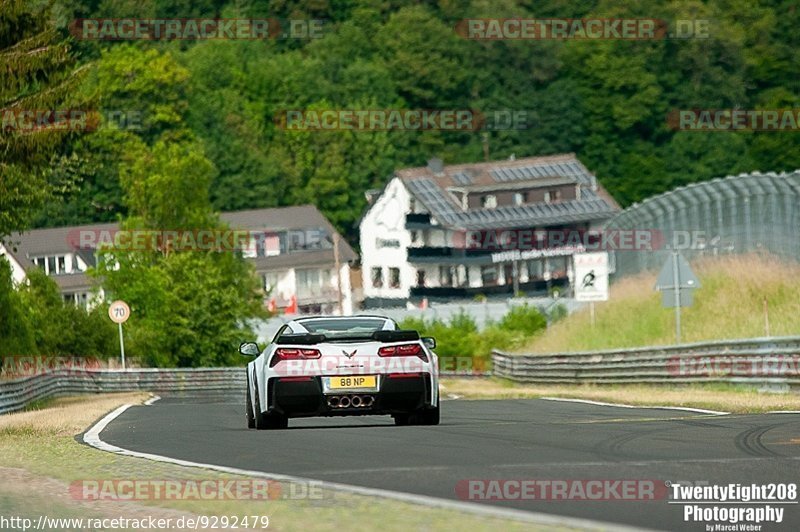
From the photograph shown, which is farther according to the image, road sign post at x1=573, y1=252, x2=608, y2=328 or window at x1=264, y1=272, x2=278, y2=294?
window at x1=264, y1=272, x2=278, y2=294

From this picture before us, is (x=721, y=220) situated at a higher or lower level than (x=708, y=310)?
higher

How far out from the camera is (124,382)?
181ft

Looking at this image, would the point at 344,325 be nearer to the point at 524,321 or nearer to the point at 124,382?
the point at 124,382

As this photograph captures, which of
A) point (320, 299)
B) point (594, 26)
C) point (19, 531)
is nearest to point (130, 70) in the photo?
point (320, 299)

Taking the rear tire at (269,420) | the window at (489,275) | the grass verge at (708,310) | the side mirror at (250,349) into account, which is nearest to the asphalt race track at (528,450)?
the rear tire at (269,420)

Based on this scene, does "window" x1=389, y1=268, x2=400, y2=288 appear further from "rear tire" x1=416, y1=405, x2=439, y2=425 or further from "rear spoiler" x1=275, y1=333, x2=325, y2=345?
"rear spoiler" x1=275, y1=333, x2=325, y2=345

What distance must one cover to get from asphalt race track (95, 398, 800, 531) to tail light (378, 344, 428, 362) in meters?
0.71

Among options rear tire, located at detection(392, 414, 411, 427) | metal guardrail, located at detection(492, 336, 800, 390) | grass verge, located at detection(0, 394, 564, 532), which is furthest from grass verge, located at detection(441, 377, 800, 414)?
grass verge, located at detection(0, 394, 564, 532)

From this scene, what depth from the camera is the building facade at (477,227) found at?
402 ft

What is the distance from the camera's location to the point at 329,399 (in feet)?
58.9

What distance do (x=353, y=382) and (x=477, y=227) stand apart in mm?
105766

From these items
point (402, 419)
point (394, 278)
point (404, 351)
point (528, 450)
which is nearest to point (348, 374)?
point (404, 351)

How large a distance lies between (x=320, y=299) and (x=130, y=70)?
20.4 metres

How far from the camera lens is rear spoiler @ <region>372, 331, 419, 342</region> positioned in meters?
18.0
